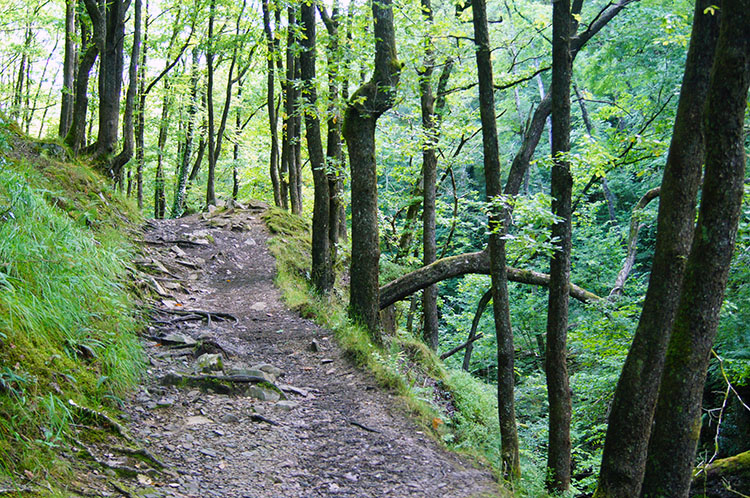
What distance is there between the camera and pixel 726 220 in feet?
10.9

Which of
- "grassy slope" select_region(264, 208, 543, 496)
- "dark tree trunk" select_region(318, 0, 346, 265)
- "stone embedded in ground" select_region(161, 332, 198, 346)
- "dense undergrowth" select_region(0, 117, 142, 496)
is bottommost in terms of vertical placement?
"grassy slope" select_region(264, 208, 543, 496)

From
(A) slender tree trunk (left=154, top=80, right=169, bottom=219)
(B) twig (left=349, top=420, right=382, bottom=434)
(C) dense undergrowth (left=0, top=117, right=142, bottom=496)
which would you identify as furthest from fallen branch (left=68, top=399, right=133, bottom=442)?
(A) slender tree trunk (left=154, top=80, right=169, bottom=219)

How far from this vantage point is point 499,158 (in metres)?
5.52

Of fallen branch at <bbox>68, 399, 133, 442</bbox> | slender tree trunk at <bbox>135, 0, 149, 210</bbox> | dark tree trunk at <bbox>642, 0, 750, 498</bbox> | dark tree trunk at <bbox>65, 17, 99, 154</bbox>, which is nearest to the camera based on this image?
dark tree trunk at <bbox>642, 0, 750, 498</bbox>

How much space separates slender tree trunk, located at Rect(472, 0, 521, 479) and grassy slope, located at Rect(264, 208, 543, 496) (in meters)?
0.43

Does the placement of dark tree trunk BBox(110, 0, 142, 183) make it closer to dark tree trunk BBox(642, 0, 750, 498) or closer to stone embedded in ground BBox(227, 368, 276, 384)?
stone embedded in ground BBox(227, 368, 276, 384)

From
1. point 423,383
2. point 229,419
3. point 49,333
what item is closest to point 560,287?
point 423,383

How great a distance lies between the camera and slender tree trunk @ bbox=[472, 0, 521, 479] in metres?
5.30

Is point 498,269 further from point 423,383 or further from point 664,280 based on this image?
point 423,383

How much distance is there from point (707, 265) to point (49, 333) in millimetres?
4782

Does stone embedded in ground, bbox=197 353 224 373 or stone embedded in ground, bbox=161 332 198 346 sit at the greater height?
stone embedded in ground, bbox=161 332 198 346

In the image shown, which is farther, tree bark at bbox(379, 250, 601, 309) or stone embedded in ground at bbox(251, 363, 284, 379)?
tree bark at bbox(379, 250, 601, 309)

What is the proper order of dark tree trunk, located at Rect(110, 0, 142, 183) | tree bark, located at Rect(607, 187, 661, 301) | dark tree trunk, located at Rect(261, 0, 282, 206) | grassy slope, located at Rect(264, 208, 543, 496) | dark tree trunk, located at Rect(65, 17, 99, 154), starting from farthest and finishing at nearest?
dark tree trunk, located at Rect(261, 0, 282, 206) → dark tree trunk, located at Rect(110, 0, 142, 183) → dark tree trunk, located at Rect(65, 17, 99, 154) → tree bark, located at Rect(607, 187, 661, 301) → grassy slope, located at Rect(264, 208, 543, 496)

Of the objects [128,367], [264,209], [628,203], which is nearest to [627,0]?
[128,367]
